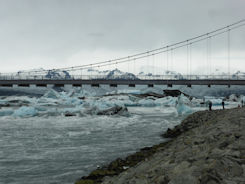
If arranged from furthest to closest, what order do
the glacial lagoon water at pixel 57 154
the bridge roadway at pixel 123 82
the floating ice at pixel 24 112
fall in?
1. the bridge roadway at pixel 123 82
2. the floating ice at pixel 24 112
3. the glacial lagoon water at pixel 57 154

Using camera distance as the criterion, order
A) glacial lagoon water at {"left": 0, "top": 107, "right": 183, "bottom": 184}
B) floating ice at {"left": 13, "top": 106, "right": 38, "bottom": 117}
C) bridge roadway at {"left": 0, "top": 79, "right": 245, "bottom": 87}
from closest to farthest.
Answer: glacial lagoon water at {"left": 0, "top": 107, "right": 183, "bottom": 184}, floating ice at {"left": 13, "top": 106, "right": 38, "bottom": 117}, bridge roadway at {"left": 0, "top": 79, "right": 245, "bottom": 87}

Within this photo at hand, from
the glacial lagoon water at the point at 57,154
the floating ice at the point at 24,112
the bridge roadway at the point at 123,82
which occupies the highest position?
the bridge roadway at the point at 123,82

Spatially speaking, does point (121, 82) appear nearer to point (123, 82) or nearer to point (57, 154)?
point (123, 82)

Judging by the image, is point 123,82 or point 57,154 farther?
point 123,82

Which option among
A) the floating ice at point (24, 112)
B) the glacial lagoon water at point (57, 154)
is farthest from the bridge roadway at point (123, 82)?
the glacial lagoon water at point (57, 154)

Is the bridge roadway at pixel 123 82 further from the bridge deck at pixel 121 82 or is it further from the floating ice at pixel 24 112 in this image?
the floating ice at pixel 24 112

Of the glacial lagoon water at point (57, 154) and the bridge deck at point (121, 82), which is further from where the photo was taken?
the bridge deck at point (121, 82)

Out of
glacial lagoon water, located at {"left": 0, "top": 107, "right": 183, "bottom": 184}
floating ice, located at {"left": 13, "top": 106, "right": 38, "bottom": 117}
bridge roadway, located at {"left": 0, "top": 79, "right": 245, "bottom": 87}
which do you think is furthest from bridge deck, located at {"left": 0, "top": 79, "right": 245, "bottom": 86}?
glacial lagoon water, located at {"left": 0, "top": 107, "right": 183, "bottom": 184}

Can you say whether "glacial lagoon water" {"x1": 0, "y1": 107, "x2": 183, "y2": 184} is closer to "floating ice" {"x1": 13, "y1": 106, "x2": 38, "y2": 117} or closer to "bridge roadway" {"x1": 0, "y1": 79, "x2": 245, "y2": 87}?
"floating ice" {"x1": 13, "y1": 106, "x2": 38, "y2": 117}

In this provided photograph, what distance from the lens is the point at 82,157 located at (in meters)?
12.5

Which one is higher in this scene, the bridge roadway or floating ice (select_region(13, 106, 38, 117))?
the bridge roadway

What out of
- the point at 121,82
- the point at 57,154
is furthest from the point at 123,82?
the point at 57,154

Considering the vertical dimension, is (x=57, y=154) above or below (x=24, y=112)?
above

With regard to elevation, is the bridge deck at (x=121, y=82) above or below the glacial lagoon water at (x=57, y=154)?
above
